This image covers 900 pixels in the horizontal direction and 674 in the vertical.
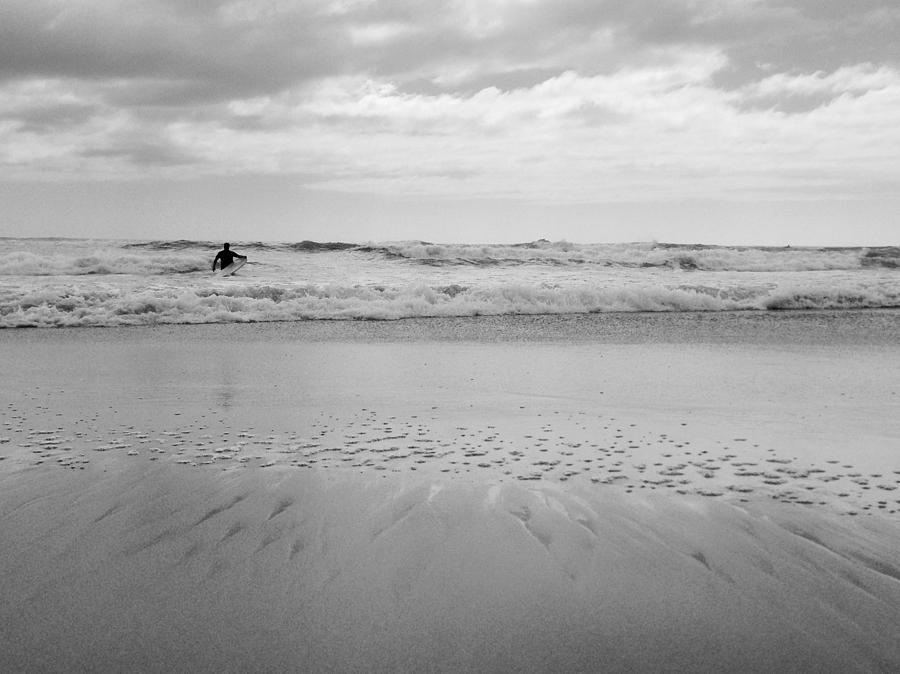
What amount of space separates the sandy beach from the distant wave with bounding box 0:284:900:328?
7899 millimetres

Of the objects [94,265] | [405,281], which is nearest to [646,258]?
[405,281]

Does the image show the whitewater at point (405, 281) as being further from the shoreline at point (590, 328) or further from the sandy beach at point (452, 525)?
the sandy beach at point (452, 525)

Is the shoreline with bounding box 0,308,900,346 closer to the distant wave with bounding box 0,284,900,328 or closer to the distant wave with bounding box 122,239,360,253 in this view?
the distant wave with bounding box 0,284,900,328

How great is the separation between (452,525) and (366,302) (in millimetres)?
13513

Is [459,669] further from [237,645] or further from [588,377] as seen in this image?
[588,377]

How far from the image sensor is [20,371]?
8773mm

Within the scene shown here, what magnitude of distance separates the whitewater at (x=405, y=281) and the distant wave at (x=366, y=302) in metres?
0.03

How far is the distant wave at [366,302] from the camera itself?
15.3 m

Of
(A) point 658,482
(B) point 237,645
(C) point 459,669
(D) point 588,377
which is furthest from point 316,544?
(D) point 588,377

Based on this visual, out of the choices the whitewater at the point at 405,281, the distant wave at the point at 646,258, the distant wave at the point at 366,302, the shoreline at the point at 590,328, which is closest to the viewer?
the shoreline at the point at 590,328

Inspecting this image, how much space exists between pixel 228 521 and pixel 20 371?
6406 millimetres

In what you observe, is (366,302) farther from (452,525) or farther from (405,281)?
(452,525)

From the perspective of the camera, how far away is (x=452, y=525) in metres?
3.54

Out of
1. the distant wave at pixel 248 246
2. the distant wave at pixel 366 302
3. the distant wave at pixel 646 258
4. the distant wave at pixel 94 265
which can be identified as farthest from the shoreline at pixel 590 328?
the distant wave at pixel 248 246
